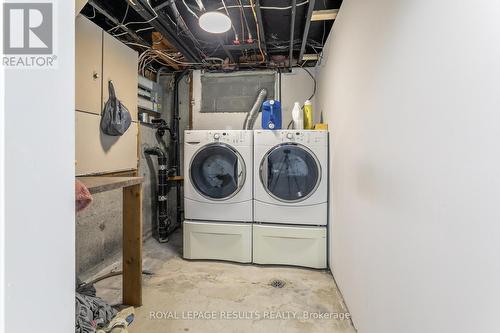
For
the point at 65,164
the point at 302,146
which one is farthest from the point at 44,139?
the point at 302,146

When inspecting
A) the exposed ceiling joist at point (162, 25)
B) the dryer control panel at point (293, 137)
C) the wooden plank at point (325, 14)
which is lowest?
the dryer control panel at point (293, 137)

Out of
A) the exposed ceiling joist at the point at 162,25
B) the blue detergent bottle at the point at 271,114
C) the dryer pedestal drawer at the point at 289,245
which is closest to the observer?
the exposed ceiling joist at the point at 162,25

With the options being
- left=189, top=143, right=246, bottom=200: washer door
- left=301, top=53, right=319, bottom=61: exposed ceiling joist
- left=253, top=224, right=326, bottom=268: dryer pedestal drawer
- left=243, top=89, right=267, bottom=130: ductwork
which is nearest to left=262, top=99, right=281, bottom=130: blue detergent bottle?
left=189, top=143, right=246, bottom=200: washer door

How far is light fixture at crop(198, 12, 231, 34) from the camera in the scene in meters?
2.08

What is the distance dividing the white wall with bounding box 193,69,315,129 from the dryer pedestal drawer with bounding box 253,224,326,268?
162 cm

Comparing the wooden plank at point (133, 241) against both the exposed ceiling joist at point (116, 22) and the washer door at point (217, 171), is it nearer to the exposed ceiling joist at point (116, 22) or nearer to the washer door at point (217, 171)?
the washer door at point (217, 171)

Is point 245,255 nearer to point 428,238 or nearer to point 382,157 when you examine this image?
point 382,157

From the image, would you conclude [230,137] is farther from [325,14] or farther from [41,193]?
[41,193]

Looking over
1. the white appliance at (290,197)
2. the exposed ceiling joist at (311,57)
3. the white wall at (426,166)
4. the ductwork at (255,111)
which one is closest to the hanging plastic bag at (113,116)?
the white appliance at (290,197)

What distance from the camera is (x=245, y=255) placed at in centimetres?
265

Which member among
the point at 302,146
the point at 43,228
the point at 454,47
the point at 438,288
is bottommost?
the point at 438,288

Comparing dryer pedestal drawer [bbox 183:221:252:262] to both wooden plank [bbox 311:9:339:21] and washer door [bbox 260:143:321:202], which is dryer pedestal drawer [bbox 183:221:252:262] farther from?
wooden plank [bbox 311:9:339:21]

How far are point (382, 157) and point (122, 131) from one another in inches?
85.4

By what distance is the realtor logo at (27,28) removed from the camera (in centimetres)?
50
